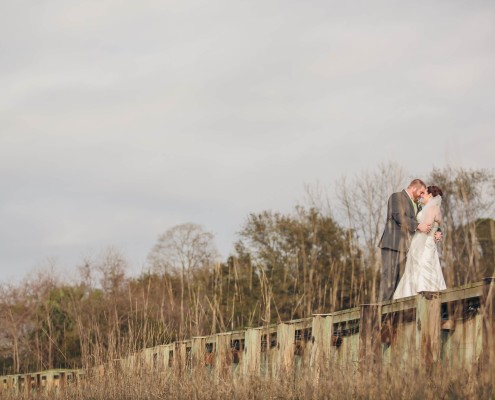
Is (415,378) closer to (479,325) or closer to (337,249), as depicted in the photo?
(479,325)

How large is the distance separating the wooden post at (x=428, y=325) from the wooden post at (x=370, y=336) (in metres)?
0.31

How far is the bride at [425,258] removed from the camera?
438 inches

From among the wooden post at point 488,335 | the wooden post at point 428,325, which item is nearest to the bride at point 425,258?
the wooden post at point 428,325

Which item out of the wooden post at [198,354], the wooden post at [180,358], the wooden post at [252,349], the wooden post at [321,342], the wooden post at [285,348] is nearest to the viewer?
the wooden post at [321,342]

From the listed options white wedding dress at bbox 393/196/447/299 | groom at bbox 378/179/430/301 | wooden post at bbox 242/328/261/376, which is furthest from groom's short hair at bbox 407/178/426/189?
wooden post at bbox 242/328/261/376

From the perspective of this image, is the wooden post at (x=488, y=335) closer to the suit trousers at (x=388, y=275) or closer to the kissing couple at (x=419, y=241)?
the suit trousers at (x=388, y=275)

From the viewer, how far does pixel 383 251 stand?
11.0 metres

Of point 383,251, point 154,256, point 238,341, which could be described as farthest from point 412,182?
point 154,256

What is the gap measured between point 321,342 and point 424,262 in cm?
354

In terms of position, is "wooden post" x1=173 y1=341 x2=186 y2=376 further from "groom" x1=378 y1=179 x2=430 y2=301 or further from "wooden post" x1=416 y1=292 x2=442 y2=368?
"wooden post" x1=416 y1=292 x2=442 y2=368

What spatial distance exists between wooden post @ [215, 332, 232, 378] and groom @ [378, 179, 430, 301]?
1753 millimetres

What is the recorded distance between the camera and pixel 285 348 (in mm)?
9000

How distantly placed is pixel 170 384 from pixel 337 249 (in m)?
21.5

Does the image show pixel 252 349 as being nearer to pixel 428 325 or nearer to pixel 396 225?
pixel 396 225
